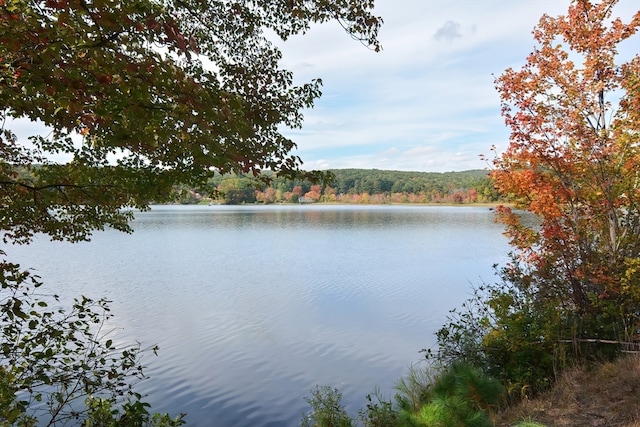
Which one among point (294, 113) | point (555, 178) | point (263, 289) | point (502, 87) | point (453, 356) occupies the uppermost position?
point (502, 87)

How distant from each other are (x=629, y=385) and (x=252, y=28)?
6.34 meters

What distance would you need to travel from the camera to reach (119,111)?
2664mm

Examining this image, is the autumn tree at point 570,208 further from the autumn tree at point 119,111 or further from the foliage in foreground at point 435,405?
the autumn tree at point 119,111

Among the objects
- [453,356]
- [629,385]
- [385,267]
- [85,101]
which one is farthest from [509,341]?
[385,267]

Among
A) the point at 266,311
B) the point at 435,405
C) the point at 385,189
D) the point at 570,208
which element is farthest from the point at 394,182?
the point at 435,405

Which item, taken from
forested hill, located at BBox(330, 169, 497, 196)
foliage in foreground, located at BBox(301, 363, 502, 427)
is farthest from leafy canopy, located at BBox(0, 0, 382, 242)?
forested hill, located at BBox(330, 169, 497, 196)

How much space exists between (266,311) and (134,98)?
11761 mm

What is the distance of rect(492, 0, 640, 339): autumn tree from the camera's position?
6348mm

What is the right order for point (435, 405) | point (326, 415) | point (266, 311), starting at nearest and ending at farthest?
1. point (435, 405)
2. point (326, 415)
3. point (266, 311)

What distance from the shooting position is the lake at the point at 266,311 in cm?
812

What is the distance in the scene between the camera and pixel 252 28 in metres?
5.46

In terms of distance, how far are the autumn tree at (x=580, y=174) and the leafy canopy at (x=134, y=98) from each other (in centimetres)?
344

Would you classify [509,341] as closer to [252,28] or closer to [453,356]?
[453,356]

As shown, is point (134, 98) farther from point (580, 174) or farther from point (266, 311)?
point (266, 311)
